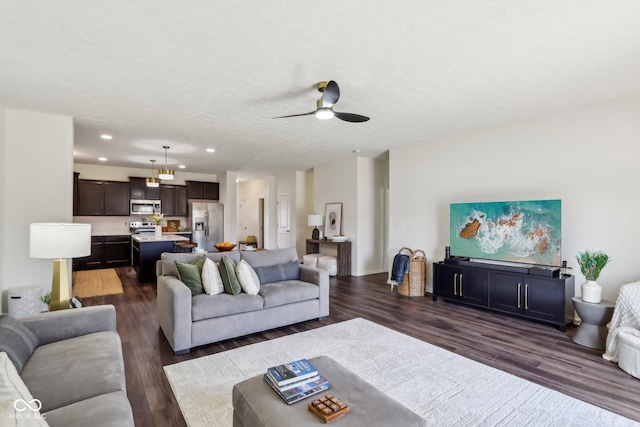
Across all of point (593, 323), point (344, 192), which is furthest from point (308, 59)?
point (344, 192)

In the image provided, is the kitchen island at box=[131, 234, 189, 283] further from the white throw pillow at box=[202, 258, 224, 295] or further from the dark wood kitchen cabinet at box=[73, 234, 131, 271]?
the white throw pillow at box=[202, 258, 224, 295]

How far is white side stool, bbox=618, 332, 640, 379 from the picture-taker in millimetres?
2596

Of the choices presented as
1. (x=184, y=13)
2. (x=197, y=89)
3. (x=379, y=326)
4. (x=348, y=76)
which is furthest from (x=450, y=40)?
(x=379, y=326)

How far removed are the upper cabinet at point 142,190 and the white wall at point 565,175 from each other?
7193mm

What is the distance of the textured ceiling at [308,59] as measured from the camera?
209cm

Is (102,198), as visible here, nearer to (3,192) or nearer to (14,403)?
(3,192)

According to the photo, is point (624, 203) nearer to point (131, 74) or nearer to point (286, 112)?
point (286, 112)

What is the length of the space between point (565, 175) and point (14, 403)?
16.9ft

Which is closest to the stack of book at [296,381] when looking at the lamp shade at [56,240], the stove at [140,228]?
the lamp shade at [56,240]

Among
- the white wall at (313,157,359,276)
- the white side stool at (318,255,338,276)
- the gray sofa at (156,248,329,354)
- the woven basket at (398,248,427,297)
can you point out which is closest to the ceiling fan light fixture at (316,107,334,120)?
the gray sofa at (156,248,329,354)

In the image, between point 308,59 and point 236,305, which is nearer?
point 308,59

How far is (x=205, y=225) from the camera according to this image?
29.2 feet

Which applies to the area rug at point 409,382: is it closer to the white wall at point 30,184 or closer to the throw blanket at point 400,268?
the throw blanket at point 400,268

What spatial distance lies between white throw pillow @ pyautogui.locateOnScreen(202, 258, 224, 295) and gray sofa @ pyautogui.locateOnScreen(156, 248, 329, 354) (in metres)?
0.08
